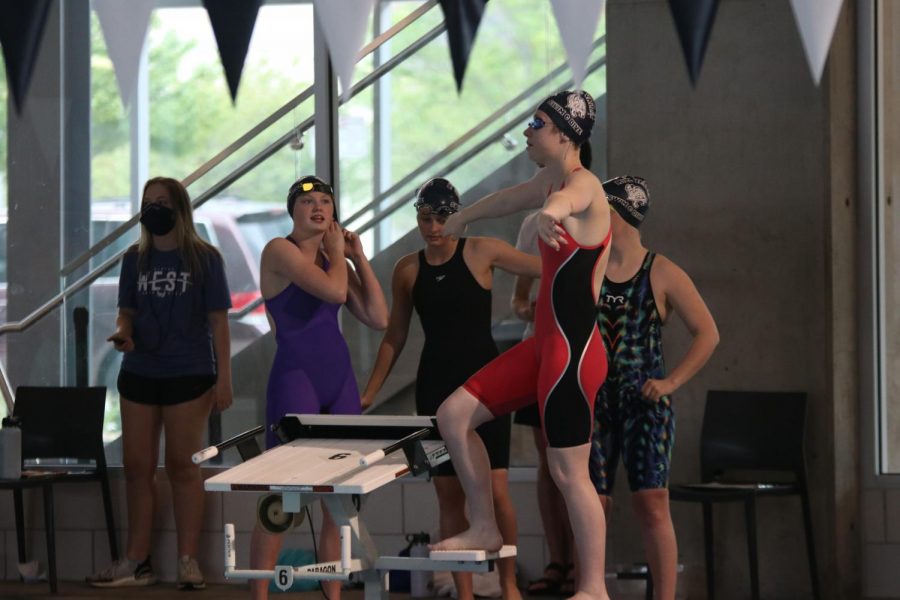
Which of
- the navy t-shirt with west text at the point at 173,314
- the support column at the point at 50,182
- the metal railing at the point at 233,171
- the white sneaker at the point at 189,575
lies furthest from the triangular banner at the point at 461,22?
the support column at the point at 50,182

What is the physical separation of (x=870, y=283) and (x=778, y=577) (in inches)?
49.6

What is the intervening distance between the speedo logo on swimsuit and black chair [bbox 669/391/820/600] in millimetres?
2205

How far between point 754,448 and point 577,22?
2646 millimetres

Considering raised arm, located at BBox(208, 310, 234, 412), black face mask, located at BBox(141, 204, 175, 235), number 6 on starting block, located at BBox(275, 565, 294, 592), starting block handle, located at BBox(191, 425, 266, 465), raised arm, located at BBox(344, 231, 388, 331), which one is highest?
black face mask, located at BBox(141, 204, 175, 235)

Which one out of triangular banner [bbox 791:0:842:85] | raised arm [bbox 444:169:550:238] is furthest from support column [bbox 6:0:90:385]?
triangular banner [bbox 791:0:842:85]

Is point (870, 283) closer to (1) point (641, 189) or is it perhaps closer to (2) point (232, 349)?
(1) point (641, 189)

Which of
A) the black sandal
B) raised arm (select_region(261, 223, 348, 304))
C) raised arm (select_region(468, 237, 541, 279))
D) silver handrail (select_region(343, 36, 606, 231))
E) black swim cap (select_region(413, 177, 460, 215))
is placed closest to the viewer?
raised arm (select_region(261, 223, 348, 304))

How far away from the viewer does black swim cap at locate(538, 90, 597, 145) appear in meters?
3.82

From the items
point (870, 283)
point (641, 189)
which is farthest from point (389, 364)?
point (870, 283)

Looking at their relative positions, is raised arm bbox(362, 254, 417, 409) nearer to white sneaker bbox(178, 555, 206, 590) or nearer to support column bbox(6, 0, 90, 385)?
white sneaker bbox(178, 555, 206, 590)

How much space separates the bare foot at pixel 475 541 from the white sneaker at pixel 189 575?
2.40 meters

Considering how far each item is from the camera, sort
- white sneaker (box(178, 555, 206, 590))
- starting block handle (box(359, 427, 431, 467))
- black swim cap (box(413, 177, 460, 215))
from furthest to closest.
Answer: white sneaker (box(178, 555, 206, 590)), black swim cap (box(413, 177, 460, 215)), starting block handle (box(359, 427, 431, 467))

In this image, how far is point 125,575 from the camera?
6.08 metres

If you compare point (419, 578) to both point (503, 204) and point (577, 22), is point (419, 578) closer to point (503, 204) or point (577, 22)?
point (503, 204)
